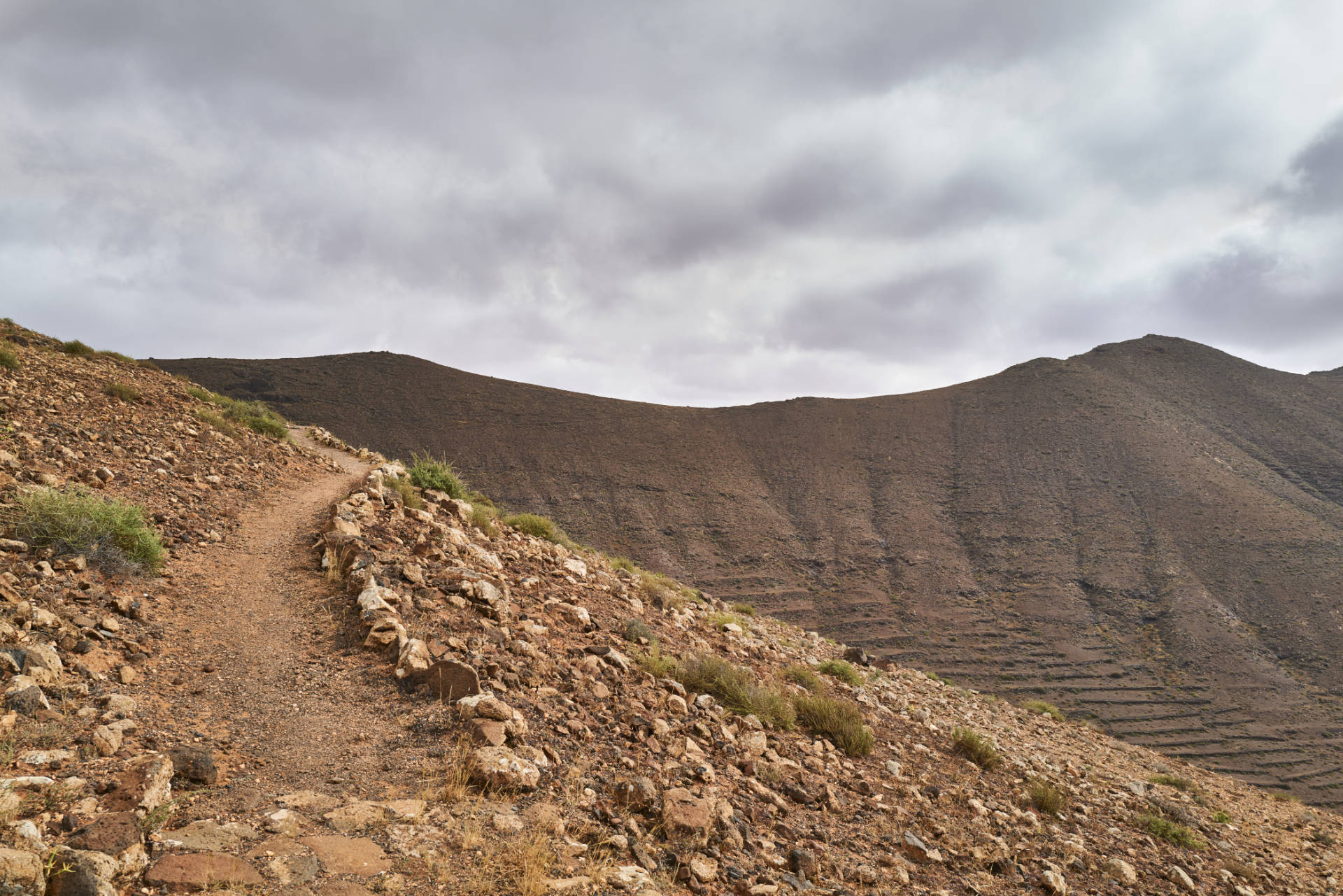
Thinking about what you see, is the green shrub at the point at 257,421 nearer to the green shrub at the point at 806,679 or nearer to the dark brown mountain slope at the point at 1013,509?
the green shrub at the point at 806,679

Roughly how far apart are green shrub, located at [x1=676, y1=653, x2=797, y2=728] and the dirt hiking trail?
326 centimetres

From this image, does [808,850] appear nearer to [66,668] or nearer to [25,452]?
[66,668]

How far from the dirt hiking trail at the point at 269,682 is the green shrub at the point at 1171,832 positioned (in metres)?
8.66

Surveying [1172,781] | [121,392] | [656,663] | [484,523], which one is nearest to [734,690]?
[656,663]

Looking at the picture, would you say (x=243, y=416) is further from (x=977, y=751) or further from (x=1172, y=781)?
(x=1172, y=781)

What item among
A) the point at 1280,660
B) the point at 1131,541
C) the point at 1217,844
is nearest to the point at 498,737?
the point at 1217,844

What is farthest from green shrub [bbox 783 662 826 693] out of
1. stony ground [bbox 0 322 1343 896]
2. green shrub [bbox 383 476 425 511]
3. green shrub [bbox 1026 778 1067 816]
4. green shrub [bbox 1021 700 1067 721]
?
green shrub [bbox 1021 700 1067 721]

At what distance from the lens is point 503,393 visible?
54.8 m

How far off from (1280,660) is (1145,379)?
136 feet

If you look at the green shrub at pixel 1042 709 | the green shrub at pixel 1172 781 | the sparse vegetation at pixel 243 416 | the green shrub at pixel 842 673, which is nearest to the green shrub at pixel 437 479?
the sparse vegetation at pixel 243 416

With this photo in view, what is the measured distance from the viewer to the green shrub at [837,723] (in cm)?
693

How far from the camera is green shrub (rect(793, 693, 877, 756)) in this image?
6934 millimetres

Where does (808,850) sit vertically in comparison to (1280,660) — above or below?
above

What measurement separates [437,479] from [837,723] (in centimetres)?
817
